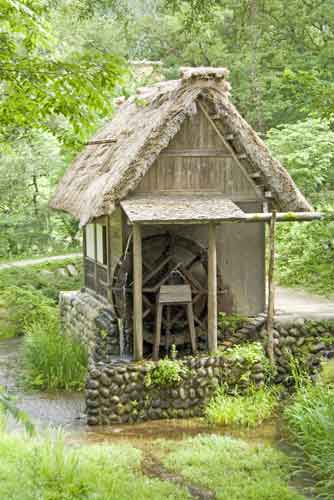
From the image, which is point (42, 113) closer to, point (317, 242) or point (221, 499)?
Answer: point (221, 499)

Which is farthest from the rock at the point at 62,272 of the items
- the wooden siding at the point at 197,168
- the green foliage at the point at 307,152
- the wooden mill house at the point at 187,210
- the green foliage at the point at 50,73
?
the green foliage at the point at 50,73

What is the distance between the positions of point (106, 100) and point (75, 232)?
20512mm

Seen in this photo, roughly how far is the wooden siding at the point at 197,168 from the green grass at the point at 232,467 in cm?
472

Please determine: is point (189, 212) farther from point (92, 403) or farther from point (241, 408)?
point (92, 403)

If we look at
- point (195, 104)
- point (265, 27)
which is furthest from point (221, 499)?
point (265, 27)

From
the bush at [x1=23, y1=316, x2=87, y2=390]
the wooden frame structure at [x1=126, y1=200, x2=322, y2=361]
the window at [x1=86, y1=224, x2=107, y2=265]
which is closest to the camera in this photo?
the wooden frame structure at [x1=126, y1=200, x2=322, y2=361]

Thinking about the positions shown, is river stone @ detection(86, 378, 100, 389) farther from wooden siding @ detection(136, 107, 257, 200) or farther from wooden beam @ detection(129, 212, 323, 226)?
wooden siding @ detection(136, 107, 257, 200)

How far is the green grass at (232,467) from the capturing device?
7707 millimetres

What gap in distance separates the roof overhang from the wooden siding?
0.68 feet

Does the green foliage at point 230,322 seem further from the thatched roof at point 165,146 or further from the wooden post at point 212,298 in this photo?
the thatched roof at point 165,146

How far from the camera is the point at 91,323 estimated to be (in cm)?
1382

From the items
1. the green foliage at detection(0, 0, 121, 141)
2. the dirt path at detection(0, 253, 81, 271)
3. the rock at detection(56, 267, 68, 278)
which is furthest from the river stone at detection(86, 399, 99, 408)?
the dirt path at detection(0, 253, 81, 271)

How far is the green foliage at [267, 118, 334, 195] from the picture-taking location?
19875 mm

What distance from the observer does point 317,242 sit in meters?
18.4
